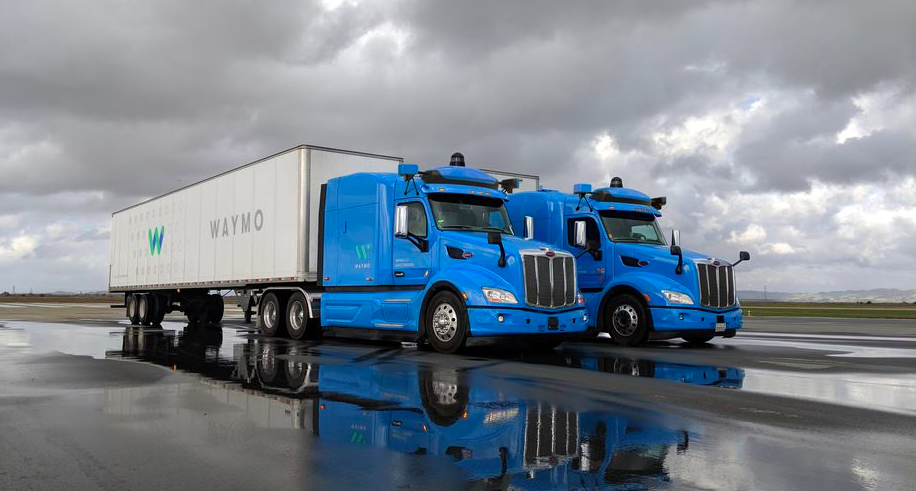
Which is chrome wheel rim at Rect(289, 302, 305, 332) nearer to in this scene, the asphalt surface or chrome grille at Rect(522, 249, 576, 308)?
the asphalt surface

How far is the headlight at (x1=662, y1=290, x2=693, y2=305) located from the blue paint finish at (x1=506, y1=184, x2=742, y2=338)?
0.27ft

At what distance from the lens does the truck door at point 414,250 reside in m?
13.8

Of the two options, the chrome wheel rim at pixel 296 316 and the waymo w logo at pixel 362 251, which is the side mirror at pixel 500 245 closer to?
the waymo w logo at pixel 362 251

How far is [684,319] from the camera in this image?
1478 cm

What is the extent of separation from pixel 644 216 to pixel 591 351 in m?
4.20

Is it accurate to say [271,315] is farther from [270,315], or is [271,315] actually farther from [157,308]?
[157,308]

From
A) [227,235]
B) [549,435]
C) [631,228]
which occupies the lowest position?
[549,435]

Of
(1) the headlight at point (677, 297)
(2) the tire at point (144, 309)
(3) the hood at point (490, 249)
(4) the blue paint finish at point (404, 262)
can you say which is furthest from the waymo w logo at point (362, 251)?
(2) the tire at point (144, 309)

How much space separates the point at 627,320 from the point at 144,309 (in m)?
17.4

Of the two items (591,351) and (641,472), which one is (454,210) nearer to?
(591,351)

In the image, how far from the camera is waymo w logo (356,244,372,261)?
15.1 meters

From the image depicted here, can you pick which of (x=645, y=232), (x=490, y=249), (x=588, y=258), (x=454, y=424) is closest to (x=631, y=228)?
(x=645, y=232)

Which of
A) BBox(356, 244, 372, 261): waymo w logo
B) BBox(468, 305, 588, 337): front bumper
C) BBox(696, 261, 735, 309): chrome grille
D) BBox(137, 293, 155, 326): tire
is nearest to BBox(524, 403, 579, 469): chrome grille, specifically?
BBox(468, 305, 588, 337): front bumper

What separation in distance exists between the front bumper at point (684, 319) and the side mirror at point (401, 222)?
17.3 feet
